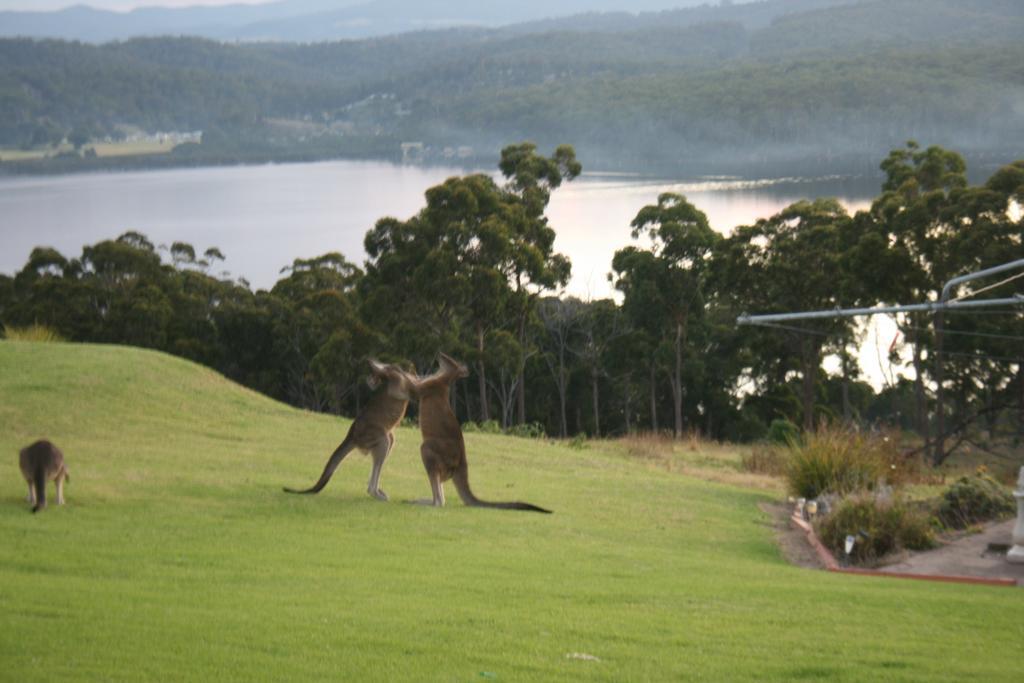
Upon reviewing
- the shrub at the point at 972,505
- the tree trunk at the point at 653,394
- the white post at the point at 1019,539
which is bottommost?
the tree trunk at the point at 653,394

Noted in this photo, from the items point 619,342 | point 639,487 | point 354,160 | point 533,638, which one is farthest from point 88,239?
point 533,638

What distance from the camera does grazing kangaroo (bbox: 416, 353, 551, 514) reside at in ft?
37.7

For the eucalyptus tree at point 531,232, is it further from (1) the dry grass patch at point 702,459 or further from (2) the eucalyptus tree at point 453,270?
(1) the dry grass patch at point 702,459

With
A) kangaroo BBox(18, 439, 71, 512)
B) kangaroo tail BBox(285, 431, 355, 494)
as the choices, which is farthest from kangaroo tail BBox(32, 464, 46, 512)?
kangaroo tail BBox(285, 431, 355, 494)

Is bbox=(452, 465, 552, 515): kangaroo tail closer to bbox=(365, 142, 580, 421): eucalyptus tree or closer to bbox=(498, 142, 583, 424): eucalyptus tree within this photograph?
bbox=(365, 142, 580, 421): eucalyptus tree

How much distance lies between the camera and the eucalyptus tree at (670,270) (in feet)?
145

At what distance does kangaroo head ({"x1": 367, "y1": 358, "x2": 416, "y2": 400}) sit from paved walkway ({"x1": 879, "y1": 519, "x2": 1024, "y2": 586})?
4.73 metres

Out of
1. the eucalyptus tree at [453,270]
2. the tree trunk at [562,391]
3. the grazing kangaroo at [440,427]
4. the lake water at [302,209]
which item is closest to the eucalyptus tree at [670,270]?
the tree trunk at [562,391]

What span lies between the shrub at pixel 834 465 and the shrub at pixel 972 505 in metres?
0.88

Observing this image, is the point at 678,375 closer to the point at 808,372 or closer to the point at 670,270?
the point at 670,270

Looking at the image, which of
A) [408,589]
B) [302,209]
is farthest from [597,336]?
[302,209]

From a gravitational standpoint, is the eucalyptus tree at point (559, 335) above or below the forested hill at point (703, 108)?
below

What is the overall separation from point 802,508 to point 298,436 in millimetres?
6628

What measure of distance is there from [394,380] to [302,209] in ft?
382
